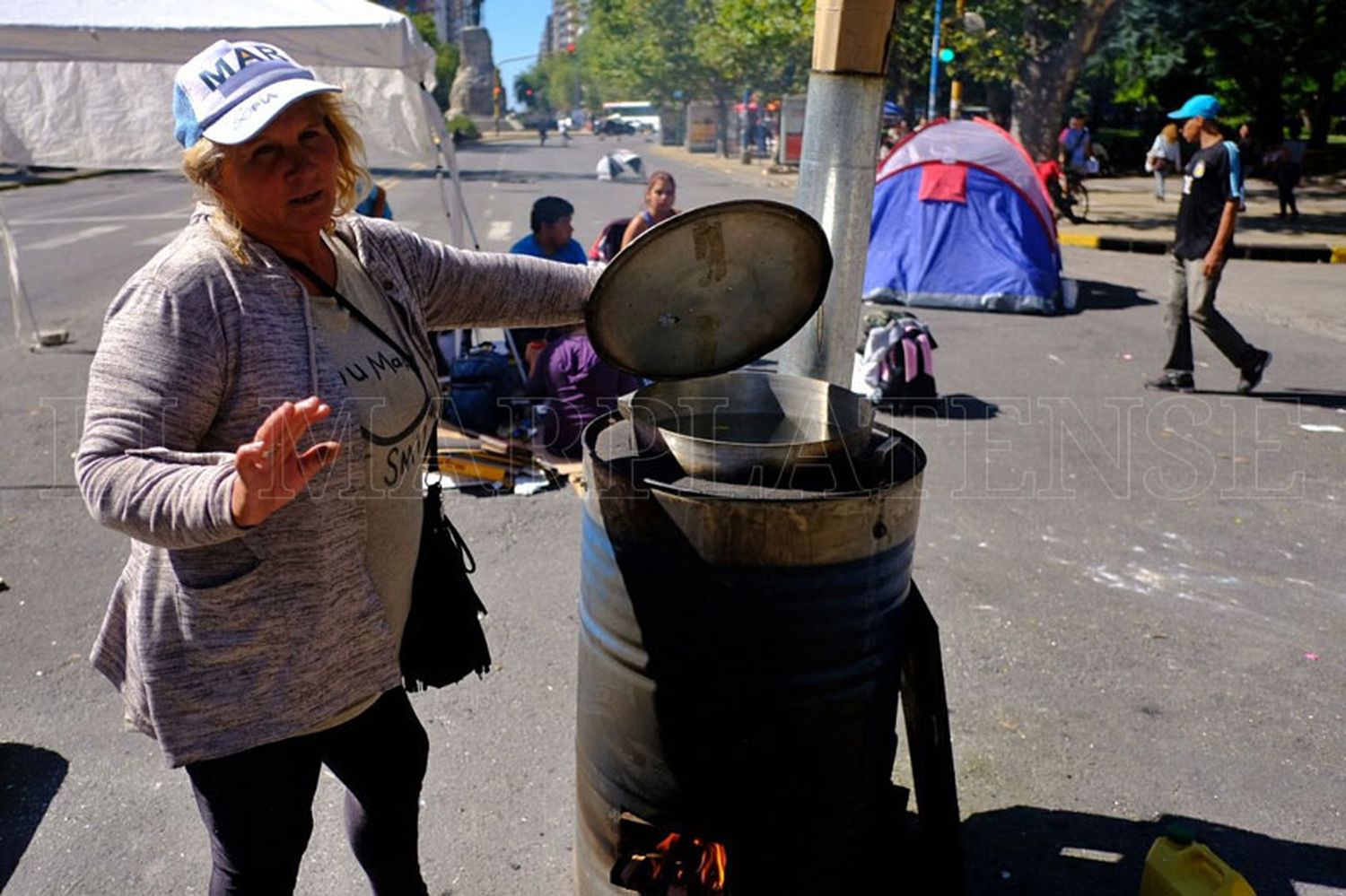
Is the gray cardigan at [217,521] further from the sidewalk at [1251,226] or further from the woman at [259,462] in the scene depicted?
the sidewalk at [1251,226]

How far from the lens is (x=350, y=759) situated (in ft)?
6.95

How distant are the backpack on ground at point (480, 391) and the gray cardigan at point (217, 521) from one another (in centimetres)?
448

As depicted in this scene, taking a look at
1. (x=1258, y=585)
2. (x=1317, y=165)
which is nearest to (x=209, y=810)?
(x=1258, y=585)

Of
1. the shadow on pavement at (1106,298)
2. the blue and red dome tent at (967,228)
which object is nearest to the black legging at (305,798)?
the blue and red dome tent at (967,228)

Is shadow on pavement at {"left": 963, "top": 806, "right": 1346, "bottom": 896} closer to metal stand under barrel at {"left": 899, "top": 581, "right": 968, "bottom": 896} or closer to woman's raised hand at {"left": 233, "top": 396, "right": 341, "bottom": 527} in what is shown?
metal stand under barrel at {"left": 899, "top": 581, "right": 968, "bottom": 896}

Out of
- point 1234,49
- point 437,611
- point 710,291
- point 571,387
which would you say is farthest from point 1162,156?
point 437,611

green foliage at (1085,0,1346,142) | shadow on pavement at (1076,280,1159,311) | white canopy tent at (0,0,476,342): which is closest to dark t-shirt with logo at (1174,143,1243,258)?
shadow on pavement at (1076,280,1159,311)

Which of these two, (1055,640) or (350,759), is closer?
(350,759)

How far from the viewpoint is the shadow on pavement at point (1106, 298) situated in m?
11.5

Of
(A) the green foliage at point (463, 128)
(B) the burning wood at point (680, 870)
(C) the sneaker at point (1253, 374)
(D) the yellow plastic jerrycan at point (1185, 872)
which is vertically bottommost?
(D) the yellow plastic jerrycan at point (1185, 872)

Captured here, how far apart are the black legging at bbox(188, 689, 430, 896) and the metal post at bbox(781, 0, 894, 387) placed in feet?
4.50

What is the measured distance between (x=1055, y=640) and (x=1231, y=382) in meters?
4.85

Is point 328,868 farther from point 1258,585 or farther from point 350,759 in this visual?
point 1258,585

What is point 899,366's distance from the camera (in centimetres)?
754
